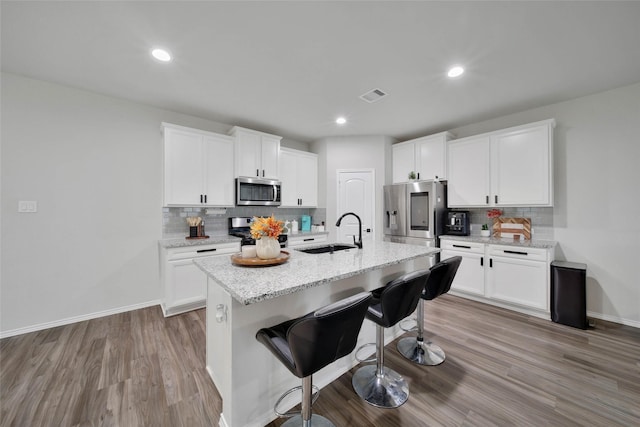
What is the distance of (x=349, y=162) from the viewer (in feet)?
15.4

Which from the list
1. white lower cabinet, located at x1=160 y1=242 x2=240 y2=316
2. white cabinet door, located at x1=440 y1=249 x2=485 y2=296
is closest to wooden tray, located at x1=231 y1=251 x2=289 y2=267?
white lower cabinet, located at x1=160 y1=242 x2=240 y2=316

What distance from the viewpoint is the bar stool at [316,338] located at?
1075 mm

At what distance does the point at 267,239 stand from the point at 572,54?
10.4 feet

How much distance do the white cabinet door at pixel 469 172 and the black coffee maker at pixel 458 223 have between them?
163mm

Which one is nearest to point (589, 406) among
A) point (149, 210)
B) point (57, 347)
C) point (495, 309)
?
point (495, 309)

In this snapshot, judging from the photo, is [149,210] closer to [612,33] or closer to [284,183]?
[284,183]

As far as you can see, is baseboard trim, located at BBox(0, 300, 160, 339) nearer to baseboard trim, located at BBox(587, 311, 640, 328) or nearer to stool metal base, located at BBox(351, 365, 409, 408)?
stool metal base, located at BBox(351, 365, 409, 408)

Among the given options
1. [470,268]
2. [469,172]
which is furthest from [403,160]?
[470,268]

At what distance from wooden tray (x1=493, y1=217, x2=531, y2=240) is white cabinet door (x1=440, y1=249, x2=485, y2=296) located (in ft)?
1.90

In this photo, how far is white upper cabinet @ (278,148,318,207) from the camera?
442 centimetres

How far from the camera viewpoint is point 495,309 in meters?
3.24

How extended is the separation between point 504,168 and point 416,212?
133cm

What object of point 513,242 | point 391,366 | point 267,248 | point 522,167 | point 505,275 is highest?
point 522,167

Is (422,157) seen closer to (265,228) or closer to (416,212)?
(416,212)
